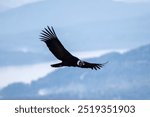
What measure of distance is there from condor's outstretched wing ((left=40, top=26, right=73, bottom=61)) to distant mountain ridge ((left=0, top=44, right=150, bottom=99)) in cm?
11

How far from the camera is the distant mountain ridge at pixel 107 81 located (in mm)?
5008

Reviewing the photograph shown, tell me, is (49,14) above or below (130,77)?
above

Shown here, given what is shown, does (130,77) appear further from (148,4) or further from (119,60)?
(148,4)

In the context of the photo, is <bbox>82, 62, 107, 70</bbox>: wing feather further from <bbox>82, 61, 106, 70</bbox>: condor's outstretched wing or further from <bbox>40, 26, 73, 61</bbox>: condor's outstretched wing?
<bbox>40, 26, 73, 61</bbox>: condor's outstretched wing

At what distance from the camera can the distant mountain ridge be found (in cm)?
501

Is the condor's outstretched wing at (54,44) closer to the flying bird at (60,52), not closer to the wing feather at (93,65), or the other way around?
the flying bird at (60,52)

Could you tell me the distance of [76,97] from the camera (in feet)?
16.6

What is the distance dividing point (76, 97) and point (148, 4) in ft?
2.94

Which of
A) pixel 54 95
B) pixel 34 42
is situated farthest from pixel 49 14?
pixel 54 95

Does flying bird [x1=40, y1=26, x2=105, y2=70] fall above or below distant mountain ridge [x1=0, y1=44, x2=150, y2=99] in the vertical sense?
above

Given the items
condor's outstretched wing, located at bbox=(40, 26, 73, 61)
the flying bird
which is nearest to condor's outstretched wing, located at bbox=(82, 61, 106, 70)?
the flying bird

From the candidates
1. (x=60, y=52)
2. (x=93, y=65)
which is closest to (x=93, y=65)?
(x=93, y=65)

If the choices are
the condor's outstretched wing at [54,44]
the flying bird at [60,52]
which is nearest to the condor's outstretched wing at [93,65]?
the flying bird at [60,52]

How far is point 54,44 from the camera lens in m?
4.98
